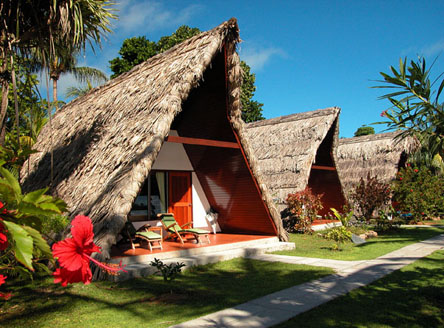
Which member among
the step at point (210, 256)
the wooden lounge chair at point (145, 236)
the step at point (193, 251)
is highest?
the wooden lounge chair at point (145, 236)

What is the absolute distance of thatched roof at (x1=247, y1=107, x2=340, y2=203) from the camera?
12039 mm

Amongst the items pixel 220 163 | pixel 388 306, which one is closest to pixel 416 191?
pixel 220 163

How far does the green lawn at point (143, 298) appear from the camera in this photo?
13.4 feet

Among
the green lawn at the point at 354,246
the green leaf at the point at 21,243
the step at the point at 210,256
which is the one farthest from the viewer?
the green lawn at the point at 354,246

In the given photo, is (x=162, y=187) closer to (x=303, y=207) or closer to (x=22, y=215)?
(x=303, y=207)

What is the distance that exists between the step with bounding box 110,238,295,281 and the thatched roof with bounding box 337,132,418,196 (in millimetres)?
8539

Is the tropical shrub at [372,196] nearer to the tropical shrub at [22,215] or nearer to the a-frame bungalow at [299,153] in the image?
the a-frame bungalow at [299,153]

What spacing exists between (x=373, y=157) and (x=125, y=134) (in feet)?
45.5

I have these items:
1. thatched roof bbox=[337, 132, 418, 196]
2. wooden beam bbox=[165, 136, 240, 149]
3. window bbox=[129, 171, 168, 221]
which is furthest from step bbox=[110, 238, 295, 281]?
thatched roof bbox=[337, 132, 418, 196]

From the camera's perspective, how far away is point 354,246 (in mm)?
9094

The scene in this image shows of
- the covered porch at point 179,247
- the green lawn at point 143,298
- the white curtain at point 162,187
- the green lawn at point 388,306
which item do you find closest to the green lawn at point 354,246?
the covered porch at point 179,247

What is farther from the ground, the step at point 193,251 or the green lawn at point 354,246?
the step at point 193,251

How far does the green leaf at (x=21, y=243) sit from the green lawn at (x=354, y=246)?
7272 millimetres

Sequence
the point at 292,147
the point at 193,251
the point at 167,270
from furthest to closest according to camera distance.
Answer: the point at 292,147 → the point at 193,251 → the point at 167,270
